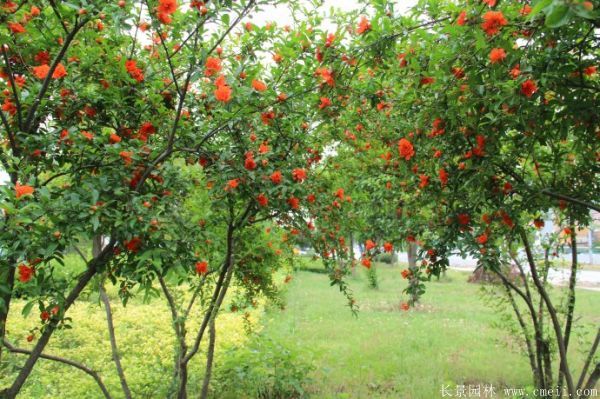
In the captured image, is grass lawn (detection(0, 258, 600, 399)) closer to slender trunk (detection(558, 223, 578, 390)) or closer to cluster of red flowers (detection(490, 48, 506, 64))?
slender trunk (detection(558, 223, 578, 390))

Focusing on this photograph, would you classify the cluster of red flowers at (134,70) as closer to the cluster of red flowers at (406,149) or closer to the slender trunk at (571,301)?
the cluster of red flowers at (406,149)

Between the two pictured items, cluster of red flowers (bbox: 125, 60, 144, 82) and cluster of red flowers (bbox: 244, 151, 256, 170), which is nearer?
cluster of red flowers (bbox: 125, 60, 144, 82)

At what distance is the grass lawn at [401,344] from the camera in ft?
14.9

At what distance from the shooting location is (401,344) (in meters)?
5.94

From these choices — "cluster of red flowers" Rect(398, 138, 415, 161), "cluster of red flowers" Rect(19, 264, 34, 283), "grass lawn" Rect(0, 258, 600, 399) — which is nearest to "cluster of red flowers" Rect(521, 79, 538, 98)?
"cluster of red flowers" Rect(398, 138, 415, 161)

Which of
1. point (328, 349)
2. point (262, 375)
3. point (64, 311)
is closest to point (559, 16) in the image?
point (64, 311)

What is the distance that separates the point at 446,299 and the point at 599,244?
633cm

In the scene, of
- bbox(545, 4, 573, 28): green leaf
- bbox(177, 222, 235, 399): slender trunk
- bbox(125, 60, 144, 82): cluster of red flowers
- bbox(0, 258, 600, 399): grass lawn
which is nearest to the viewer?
bbox(545, 4, 573, 28): green leaf

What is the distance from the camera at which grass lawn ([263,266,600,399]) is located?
4.54m

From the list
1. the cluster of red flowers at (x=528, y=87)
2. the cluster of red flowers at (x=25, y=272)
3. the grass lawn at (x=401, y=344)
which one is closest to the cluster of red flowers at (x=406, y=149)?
the cluster of red flowers at (x=528, y=87)

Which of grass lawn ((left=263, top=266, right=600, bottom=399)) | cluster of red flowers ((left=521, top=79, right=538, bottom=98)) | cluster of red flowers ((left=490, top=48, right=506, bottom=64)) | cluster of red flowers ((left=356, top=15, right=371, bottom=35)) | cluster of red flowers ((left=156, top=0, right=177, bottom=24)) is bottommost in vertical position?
grass lawn ((left=263, top=266, right=600, bottom=399))

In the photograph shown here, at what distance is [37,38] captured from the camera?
6.55 ft

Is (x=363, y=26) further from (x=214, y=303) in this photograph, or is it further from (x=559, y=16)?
(x=214, y=303)

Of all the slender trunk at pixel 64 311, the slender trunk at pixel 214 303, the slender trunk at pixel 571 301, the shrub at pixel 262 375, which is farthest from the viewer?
the shrub at pixel 262 375
